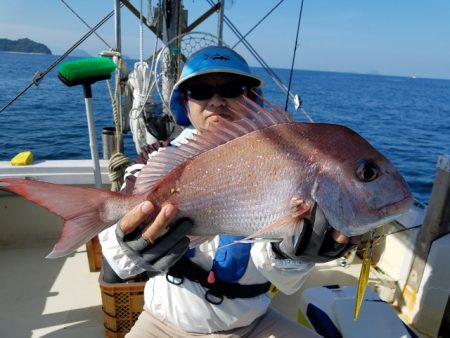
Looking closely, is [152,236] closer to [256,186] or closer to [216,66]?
[256,186]

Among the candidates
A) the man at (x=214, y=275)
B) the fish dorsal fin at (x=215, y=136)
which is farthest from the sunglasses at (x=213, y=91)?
the fish dorsal fin at (x=215, y=136)

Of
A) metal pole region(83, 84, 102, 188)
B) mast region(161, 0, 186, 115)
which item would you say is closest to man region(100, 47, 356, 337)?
metal pole region(83, 84, 102, 188)

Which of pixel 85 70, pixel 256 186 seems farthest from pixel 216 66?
pixel 85 70

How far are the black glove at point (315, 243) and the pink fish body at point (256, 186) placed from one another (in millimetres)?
39

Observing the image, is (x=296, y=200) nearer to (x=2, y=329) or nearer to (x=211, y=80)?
(x=211, y=80)

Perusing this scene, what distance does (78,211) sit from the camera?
145 cm

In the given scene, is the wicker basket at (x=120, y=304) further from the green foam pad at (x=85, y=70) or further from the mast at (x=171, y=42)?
the mast at (x=171, y=42)

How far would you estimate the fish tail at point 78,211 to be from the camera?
4.64 ft

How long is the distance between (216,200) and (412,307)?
8.62 ft

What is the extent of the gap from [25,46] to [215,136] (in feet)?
586

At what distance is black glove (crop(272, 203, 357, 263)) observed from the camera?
136 cm

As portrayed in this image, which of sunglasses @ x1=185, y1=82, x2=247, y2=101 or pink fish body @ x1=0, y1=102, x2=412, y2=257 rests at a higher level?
sunglasses @ x1=185, y1=82, x2=247, y2=101

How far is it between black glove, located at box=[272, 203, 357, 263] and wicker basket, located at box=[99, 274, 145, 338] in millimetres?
1538

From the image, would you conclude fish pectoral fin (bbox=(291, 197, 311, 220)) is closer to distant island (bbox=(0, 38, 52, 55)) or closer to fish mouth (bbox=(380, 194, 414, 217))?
fish mouth (bbox=(380, 194, 414, 217))
